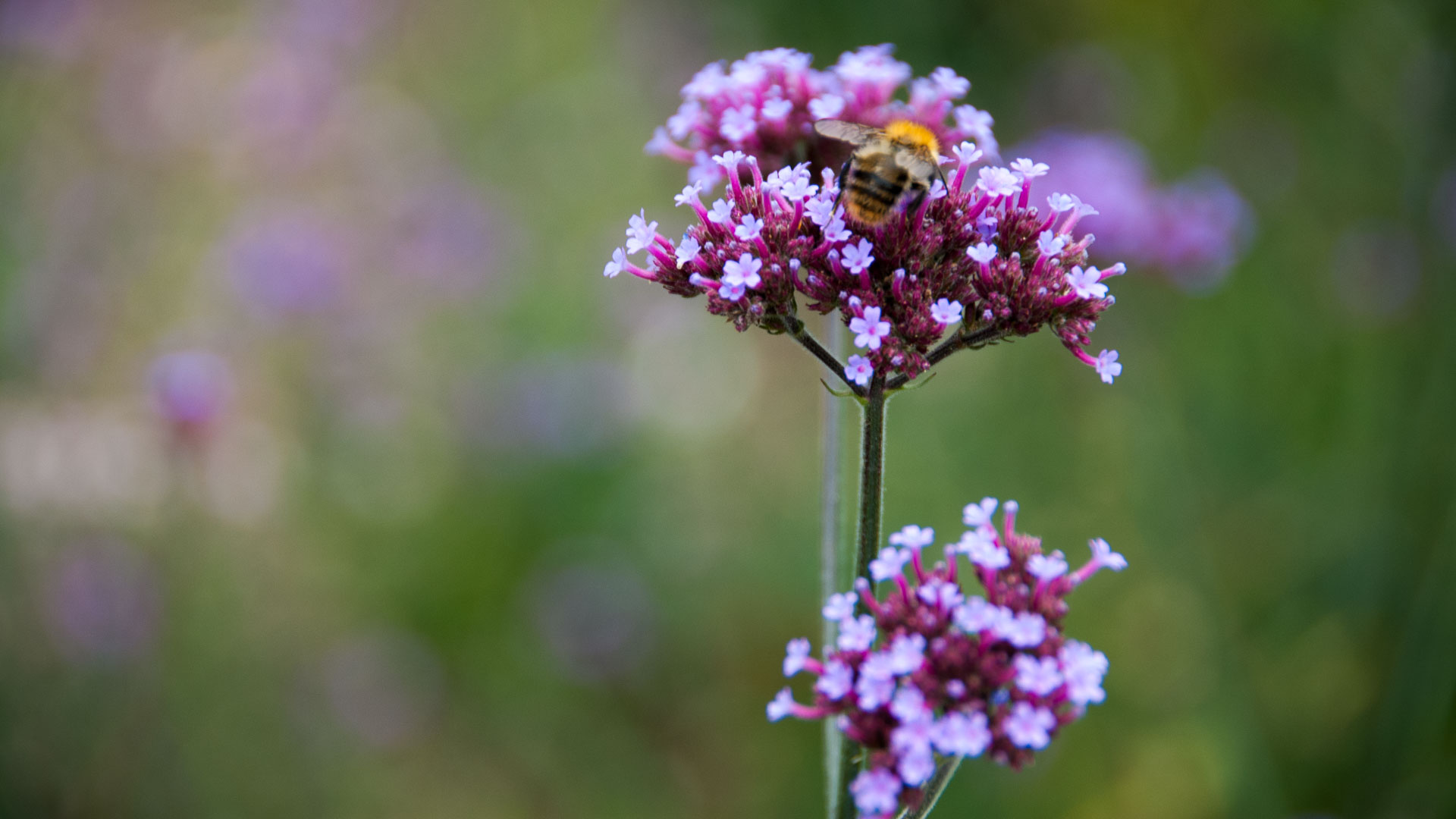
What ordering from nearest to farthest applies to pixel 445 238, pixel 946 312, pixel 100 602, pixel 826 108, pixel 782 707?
pixel 782 707 < pixel 946 312 < pixel 826 108 < pixel 100 602 < pixel 445 238

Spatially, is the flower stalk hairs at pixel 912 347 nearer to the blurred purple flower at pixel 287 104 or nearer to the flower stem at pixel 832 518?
the flower stem at pixel 832 518

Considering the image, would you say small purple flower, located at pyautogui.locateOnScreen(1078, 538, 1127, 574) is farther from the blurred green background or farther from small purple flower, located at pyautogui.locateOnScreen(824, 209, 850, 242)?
the blurred green background

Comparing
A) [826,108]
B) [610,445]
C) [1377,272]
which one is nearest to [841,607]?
[826,108]

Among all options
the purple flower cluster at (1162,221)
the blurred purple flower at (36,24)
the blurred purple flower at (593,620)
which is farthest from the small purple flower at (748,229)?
the blurred purple flower at (36,24)

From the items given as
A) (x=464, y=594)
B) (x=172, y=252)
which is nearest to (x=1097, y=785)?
(x=464, y=594)

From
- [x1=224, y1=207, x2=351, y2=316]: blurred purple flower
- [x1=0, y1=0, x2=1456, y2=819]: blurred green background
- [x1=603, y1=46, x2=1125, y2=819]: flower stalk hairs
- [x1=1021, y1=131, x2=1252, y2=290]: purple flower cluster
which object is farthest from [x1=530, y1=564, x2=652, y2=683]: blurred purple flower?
[x1=1021, y1=131, x2=1252, y2=290]: purple flower cluster

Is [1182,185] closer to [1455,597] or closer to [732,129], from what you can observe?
[1455,597]

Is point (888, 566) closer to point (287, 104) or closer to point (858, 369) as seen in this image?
point (858, 369)

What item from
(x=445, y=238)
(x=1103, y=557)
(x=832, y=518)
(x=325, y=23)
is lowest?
(x=1103, y=557)
